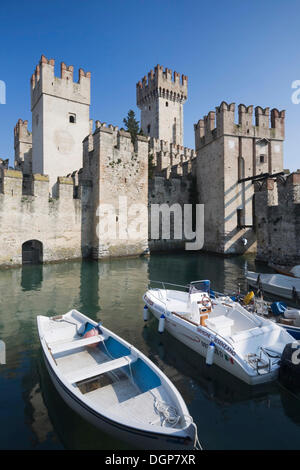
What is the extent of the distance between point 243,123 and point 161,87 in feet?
89.6

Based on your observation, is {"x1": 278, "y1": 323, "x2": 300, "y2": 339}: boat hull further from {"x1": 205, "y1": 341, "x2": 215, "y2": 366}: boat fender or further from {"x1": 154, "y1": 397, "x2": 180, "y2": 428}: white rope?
{"x1": 154, "y1": 397, "x2": 180, "y2": 428}: white rope

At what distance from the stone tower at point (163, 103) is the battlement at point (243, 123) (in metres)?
21.3

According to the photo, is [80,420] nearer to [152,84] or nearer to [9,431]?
[9,431]

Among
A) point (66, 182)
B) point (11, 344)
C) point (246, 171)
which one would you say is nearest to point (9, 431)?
point (11, 344)

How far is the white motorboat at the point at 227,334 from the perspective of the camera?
15.8 feet

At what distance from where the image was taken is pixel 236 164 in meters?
21.7

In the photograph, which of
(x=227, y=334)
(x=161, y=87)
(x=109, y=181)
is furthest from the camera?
(x=161, y=87)

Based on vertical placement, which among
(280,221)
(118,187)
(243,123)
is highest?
(243,123)

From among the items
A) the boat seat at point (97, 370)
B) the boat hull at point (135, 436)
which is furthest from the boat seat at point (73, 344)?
the boat hull at point (135, 436)

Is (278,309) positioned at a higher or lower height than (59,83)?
lower

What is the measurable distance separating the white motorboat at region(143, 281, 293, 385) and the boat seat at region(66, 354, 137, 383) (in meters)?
1.75

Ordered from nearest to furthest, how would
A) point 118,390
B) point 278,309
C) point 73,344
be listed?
point 118,390 → point 73,344 → point 278,309

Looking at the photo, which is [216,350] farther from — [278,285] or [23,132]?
[23,132]

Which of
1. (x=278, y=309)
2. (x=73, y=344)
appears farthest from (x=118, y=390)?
(x=278, y=309)
